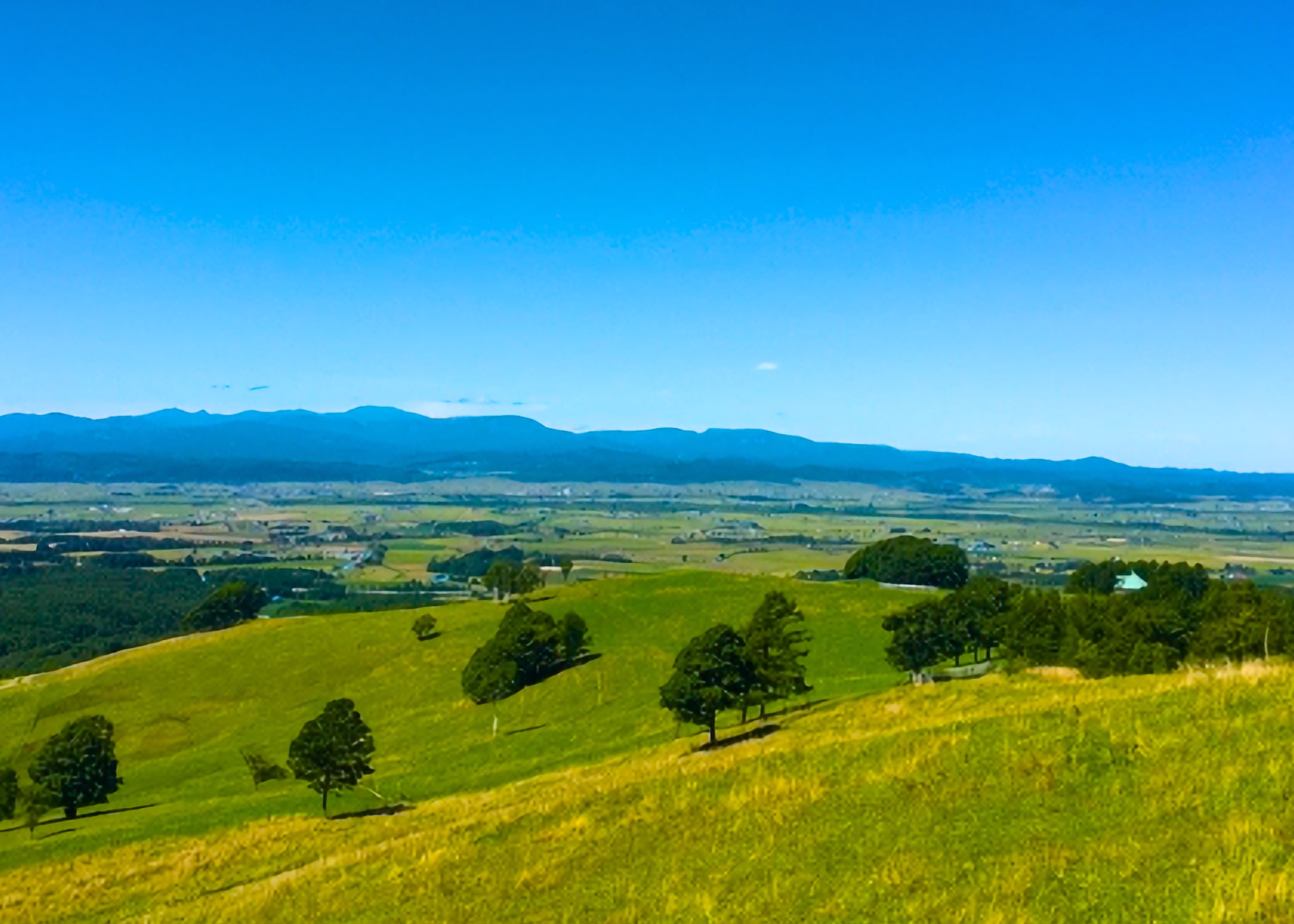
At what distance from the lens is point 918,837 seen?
1545 cm

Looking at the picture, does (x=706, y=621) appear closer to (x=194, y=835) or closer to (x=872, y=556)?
(x=872, y=556)

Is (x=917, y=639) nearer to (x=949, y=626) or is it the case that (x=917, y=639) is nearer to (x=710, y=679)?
(x=949, y=626)

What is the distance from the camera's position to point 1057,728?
779 inches

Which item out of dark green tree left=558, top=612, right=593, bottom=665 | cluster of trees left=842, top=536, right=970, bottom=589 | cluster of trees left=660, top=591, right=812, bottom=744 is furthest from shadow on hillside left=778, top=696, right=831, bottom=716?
cluster of trees left=842, top=536, right=970, bottom=589

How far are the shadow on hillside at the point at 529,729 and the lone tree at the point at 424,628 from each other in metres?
38.8

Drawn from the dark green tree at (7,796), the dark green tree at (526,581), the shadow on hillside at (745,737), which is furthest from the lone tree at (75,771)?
the dark green tree at (526,581)

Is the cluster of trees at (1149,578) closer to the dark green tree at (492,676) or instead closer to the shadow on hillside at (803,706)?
the shadow on hillside at (803,706)

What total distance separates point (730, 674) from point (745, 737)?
4.24m

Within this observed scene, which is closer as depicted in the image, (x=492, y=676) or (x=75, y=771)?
(x=75, y=771)

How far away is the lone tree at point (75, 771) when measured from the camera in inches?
2908

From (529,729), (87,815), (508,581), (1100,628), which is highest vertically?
(1100,628)

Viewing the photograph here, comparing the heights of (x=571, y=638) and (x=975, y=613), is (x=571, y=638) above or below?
below

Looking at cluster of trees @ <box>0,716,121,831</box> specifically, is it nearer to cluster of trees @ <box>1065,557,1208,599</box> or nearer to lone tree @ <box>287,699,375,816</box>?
lone tree @ <box>287,699,375,816</box>

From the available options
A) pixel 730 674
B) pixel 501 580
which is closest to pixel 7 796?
pixel 730 674
